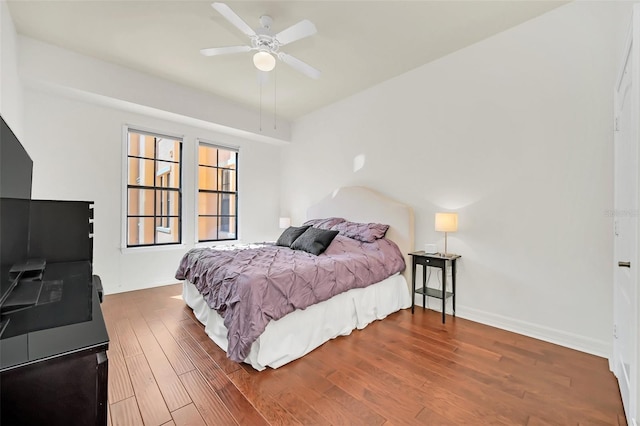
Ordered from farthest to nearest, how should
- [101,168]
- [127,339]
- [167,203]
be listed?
[167,203]
[101,168]
[127,339]

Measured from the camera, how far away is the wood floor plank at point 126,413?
59.4 inches

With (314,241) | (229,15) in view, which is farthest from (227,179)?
(229,15)

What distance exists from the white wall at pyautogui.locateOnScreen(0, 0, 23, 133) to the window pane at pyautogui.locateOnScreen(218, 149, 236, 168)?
2549mm

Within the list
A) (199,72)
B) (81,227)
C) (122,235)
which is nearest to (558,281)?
(81,227)

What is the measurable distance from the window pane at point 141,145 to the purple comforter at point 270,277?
6.96 feet

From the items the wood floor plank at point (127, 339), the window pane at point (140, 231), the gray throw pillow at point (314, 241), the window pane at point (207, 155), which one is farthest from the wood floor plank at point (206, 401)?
the window pane at point (207, 155)

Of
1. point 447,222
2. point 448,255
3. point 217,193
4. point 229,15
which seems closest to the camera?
point 229,15

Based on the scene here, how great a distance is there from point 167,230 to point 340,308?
3.38 meters

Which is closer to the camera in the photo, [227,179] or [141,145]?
[141,145]

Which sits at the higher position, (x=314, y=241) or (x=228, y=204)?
(x=228, y=204)

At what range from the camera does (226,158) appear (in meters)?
5.18

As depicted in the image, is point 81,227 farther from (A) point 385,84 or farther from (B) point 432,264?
(A) point 385,84

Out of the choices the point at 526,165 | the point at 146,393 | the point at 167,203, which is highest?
the point at 526,165

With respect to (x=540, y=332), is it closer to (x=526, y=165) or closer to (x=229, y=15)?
(x=526, y=165)
